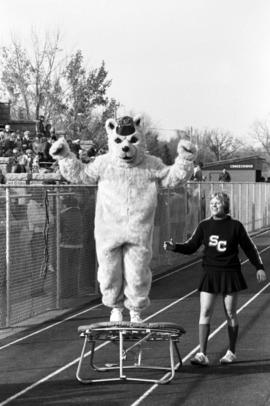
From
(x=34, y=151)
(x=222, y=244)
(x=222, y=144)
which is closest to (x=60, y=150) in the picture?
(x=222, y=244)

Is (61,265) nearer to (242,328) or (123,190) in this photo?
(242,328)

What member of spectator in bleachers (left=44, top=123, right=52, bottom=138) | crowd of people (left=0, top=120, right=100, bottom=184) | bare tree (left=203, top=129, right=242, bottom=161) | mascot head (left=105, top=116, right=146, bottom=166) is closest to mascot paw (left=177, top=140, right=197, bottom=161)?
mascot head (left=105, top=116, right=146, bottom=166)

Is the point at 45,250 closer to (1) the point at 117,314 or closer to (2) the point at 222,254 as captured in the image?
(1) the point at 117,314

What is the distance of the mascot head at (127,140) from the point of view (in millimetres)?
7891

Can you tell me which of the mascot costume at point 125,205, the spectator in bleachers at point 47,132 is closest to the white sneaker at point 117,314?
the mascot costume at point 125,205

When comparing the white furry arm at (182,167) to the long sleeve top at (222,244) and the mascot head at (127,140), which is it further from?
the long sleeve top at (222,244)

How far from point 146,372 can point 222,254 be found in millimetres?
1399

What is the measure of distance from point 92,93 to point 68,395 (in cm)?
3108

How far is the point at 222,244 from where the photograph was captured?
25.6ft

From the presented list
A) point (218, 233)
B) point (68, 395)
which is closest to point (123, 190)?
point (218, 233)

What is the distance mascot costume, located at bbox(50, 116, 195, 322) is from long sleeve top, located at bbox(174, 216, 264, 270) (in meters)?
0.46

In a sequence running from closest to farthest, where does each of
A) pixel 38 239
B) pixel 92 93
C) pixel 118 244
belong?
pixel 118 244, pixel 38 239, pixel 92 93

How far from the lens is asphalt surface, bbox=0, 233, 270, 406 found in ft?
21.2

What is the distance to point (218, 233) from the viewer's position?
786 cm
